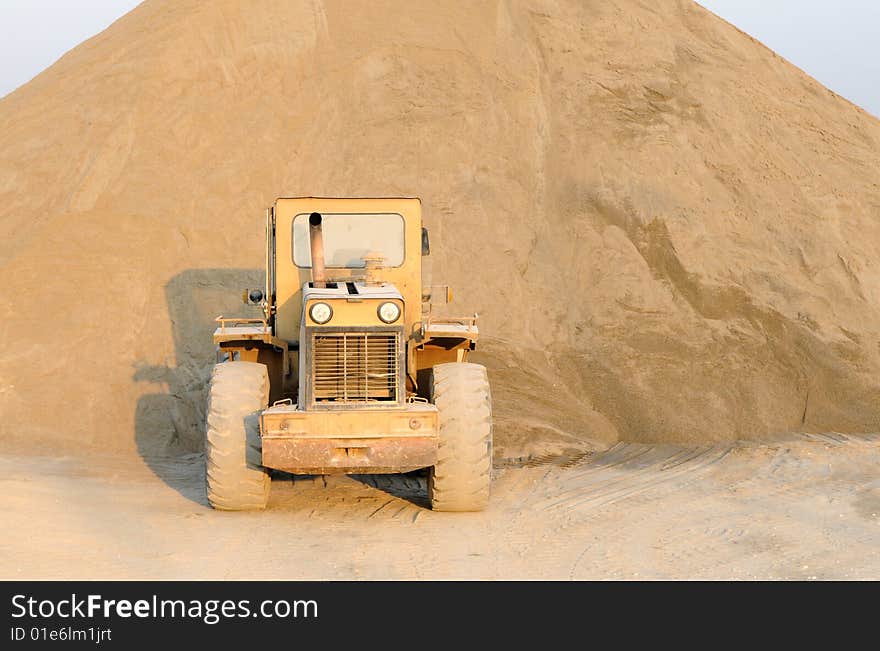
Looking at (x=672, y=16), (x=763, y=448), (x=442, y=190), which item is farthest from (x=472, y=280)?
(x=672, y=16)

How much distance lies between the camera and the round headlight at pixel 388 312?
9102 mm

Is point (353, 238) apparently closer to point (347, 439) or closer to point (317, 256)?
point (317, 256)

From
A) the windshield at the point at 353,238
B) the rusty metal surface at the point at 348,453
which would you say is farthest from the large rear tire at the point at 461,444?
the windshield at the point at 353,238

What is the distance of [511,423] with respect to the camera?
13.2 m

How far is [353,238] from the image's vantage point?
1030 cm

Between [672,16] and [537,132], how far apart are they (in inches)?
168

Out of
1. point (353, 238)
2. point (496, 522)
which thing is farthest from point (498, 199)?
point (496, 522)

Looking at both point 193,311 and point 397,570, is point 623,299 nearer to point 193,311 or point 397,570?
point 193,311

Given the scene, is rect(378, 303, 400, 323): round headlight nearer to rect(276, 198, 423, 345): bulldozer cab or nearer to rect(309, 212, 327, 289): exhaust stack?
rect(309, 212, 327, 289): exhaust stack

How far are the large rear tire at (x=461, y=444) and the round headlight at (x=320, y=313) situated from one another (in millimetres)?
1134

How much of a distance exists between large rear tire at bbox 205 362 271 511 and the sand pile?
3760mm

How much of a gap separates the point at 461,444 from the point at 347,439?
39.6 inches

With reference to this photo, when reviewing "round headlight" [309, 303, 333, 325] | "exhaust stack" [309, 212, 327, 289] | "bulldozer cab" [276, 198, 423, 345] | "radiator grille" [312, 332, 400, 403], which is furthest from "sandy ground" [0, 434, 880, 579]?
"exhaust stack" [309, 212, 327, 289]

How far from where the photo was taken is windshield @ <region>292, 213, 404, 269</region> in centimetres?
1027
